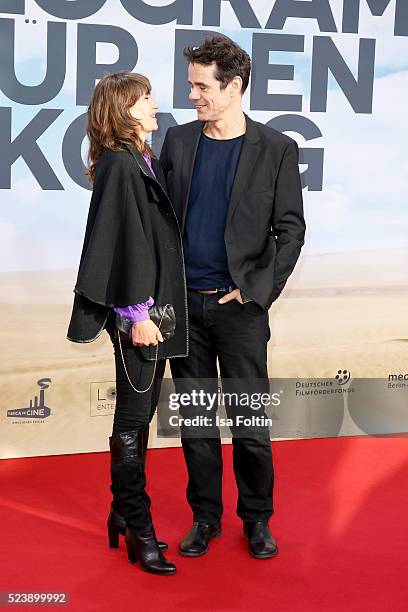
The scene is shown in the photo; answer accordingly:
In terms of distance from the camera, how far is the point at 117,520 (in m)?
2.59

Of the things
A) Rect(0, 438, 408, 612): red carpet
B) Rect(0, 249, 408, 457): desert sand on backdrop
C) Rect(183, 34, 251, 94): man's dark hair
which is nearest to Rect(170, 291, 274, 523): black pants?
Rect(0, 438, 408, 612): red carpet

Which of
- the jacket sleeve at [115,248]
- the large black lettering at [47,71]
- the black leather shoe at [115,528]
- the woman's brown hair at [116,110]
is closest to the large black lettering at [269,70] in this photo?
the large black lettering at [47,71]

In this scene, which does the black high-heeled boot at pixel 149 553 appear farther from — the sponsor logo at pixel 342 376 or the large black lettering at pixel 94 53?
the large black lettering at pixel 94 53

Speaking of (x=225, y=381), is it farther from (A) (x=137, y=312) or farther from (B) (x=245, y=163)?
(B) (x=245, y=163)

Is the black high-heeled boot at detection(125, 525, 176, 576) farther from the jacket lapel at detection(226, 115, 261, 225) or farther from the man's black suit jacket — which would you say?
the jacket lapel at detection(226, 115, 261, 225)

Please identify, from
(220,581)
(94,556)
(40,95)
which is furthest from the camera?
(40,95)

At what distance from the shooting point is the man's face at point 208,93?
2523mm

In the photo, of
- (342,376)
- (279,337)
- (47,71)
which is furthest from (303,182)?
(47,71)

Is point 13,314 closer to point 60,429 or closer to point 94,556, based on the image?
point 60,429

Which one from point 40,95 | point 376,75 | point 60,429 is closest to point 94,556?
point 60,429

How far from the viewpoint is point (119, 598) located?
2.34 meters

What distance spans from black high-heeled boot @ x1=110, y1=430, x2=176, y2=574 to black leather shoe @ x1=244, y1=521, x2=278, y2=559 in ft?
0.94

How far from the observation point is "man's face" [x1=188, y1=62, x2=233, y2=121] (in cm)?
252

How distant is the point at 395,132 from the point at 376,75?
264 millimetres
